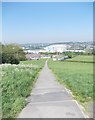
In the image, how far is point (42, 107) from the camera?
5848 mm

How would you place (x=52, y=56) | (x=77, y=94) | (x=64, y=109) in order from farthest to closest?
(x=52, y=56)
(x=77, y=94)
(x=64, y=109)

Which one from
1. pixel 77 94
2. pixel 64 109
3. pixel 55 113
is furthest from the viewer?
pixel 77 94

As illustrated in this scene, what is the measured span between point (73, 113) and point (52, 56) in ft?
186

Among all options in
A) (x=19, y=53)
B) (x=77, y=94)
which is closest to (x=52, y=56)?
(x=19, y=53)

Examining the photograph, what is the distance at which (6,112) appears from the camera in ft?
16.6

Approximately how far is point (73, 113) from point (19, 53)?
3501cm

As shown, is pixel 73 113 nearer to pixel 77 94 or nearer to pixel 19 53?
pixel 77 94

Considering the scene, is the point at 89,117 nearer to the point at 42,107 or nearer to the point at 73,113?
the point at 73,113

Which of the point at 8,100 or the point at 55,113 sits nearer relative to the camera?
the point at 55,113

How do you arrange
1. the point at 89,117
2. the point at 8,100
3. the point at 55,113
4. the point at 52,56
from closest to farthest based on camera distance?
the point at 89,117
the point at 55,113
the point at 8,100
the point at 52,56

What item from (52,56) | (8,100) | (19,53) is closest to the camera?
(8,100)

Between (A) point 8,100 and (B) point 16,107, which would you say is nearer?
(B) point 16,107

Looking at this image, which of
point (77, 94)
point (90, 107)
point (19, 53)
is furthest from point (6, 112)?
point (19, 53)

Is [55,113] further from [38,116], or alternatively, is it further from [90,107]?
[90,107]
